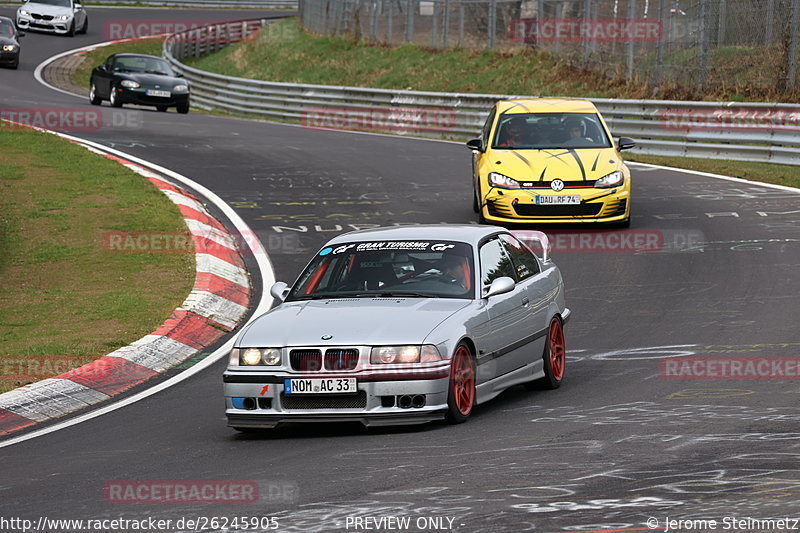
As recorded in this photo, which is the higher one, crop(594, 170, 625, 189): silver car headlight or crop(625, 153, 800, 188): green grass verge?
crop(594, 170, 625, 189): silver car headlight

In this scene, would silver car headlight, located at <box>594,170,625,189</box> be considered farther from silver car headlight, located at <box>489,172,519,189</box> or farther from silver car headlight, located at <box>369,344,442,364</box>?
silver car headlight, located at <box>369,344,442,364</box>

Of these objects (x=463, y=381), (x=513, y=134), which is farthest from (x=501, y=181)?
(x=463, y=381)

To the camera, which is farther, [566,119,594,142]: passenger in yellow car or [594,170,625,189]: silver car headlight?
[566,119,594,142]: passenger in yellow car

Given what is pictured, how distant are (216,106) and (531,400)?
111ft

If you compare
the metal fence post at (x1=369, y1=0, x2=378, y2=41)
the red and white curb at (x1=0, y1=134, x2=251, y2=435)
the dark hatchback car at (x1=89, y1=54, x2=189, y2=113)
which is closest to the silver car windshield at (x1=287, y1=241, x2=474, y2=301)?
the red and white curb at (x1=0, y1=134, x2=251, y2=435)

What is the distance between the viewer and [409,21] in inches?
1729

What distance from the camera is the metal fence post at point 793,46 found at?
28.6 m

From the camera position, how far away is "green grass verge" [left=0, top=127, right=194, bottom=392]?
11961 mm

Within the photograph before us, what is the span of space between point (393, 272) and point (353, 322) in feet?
3.33

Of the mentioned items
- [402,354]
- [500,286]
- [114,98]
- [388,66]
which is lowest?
[114,98]

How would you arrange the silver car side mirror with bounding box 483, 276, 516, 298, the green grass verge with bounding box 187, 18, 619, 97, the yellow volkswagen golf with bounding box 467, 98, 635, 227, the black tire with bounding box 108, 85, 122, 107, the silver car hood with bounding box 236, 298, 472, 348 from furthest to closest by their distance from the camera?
the green grass verge with bounding box 187, 18, 619, 97 < the black tire with bounding box 108, 85, 122, 107 < the yellow volkswagen golf with bounding box 467, 98, 635, 227 < the silver car side mirror with bounding box 483, 276, 516, 298 < the silver car hood with bounding box 236, 298, 472, 348

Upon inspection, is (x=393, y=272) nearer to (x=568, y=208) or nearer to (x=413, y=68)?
(x=568, y=208)

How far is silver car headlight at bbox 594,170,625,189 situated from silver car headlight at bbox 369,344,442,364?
31.5 ft

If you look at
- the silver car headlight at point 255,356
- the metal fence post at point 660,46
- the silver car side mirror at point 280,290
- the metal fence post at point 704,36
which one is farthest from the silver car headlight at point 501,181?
the metal fence post at point 660,46
